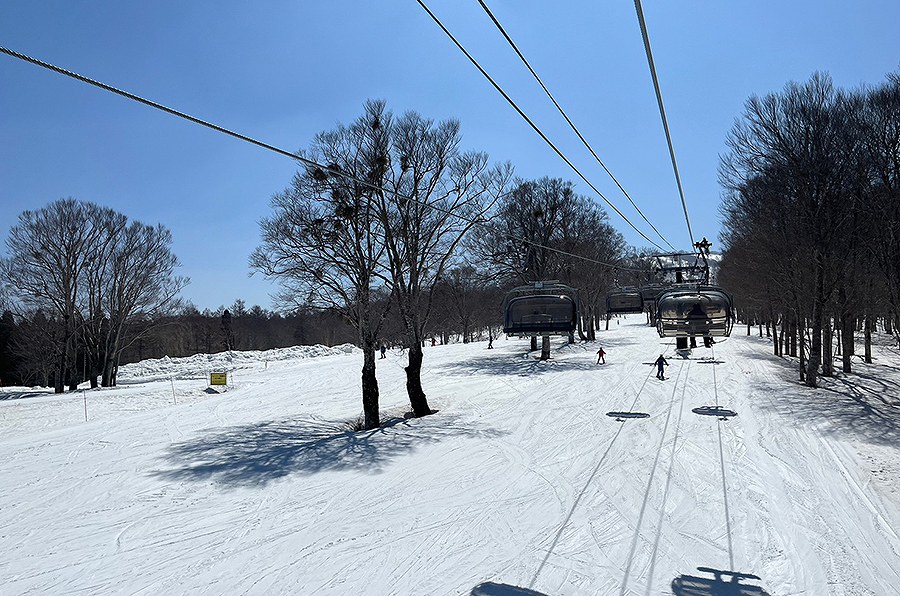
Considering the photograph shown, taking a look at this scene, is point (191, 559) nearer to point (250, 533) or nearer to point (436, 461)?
point (250, 533)

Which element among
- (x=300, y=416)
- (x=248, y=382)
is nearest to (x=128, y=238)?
(x=248, y=382)

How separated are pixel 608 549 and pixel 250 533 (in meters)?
6.04

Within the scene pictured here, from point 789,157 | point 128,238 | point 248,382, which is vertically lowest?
point 248,382

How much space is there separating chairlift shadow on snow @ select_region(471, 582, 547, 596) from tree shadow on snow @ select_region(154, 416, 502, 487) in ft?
19.9

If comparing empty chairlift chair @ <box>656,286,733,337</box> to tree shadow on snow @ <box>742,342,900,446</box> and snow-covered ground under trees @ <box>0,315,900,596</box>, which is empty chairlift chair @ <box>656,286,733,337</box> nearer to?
snow-covered ground under trees @ <box>0,315,900,596</box>

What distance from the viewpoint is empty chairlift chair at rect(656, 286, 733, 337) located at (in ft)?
53.6

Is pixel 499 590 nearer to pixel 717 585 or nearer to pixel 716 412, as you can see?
pixel 717 585

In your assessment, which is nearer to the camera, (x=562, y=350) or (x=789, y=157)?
(x=789, y=157)

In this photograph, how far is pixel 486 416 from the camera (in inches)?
776

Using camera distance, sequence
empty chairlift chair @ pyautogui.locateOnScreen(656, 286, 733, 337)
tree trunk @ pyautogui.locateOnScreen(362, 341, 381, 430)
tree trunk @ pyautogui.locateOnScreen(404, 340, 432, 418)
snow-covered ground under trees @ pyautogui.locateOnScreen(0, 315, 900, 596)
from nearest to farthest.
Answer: snow-covered ground under trees @ pyautogui.locateOnScreen(0, 315, 900, 596) → empty chairlift chair @ pyautogui.locateOnScreen(656, 286, 733, 337) → tree trunk @ pyautogui.locateOnScreen(362, 341, 381, 430) → tree trunk @ pyautogui.locateOnScreen(404, 340, 432, 418)

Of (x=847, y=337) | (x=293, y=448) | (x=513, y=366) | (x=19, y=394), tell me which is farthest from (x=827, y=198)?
(x=19, y=394)

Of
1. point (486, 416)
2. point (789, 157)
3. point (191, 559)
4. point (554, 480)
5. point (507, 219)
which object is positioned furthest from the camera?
point (507, 219)

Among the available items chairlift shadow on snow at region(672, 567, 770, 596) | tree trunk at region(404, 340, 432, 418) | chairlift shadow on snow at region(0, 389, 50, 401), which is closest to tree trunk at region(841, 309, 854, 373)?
tree trunk at region(404, 340, 432, 418)

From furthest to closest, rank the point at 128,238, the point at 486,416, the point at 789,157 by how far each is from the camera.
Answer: the point at 128,238 → the point at 789,157 → the point at 486,416
